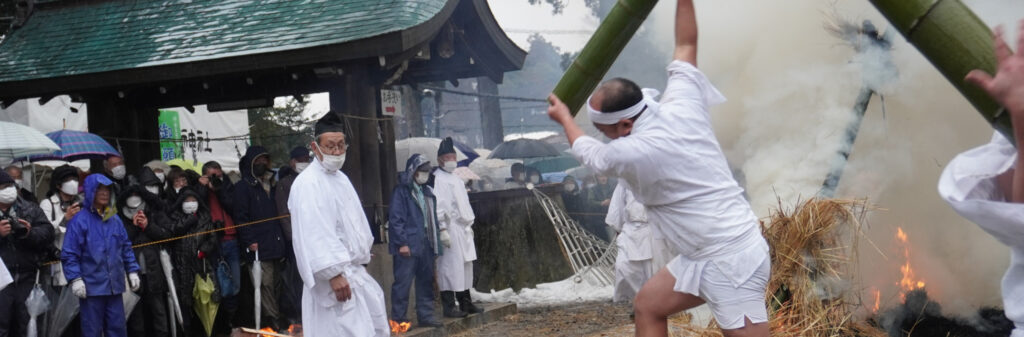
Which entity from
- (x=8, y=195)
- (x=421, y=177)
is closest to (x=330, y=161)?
(x=8, y=195)

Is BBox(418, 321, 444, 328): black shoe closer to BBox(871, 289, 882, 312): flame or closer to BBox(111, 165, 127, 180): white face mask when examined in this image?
BBox(111, 165, 127, 180): white face mask

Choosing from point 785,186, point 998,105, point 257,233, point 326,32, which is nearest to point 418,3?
point 326,32

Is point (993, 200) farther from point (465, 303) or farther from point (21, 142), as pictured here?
point (21, 142)

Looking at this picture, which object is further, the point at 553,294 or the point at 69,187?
the point at 553,294

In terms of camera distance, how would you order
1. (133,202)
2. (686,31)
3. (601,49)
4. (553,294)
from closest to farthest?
(601,49) < (686,31) < (133,202) < (553,294)

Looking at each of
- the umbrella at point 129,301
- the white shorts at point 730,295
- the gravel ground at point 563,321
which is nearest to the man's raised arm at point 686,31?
the white shorts at point 730,295

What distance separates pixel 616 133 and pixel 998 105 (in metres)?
2.56

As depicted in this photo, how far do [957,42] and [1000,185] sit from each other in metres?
0.39

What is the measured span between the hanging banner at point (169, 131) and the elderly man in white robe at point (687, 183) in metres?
14.4

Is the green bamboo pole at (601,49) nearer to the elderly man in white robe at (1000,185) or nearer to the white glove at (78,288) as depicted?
the elderly man in white robe at (1000,185)

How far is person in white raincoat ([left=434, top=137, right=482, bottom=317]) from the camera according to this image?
39.1 feet

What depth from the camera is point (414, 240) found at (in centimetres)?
1102

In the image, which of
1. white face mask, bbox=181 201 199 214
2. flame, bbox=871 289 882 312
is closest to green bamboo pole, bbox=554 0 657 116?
flame, bbox=871 289 882 312

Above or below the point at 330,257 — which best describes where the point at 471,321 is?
below
